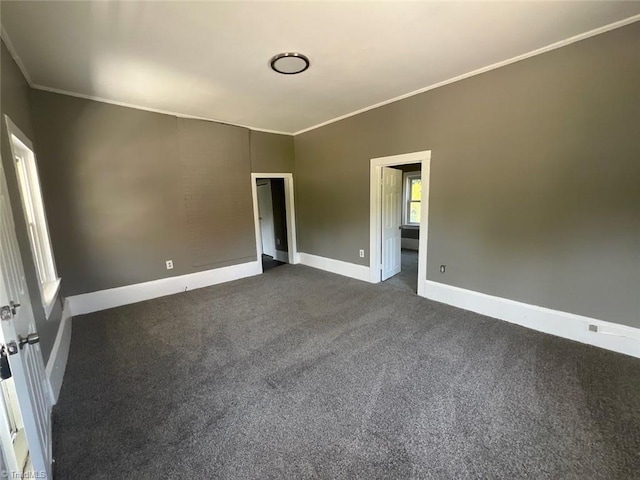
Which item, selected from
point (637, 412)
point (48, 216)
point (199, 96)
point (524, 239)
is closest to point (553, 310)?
point (524, 239)

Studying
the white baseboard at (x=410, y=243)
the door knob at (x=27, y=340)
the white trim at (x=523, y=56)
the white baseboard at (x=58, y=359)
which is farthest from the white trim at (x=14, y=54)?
the white baseboard at (x=410, y=243)

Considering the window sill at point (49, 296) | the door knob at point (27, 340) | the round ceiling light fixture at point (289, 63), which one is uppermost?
the round ceiling light fixture at point (289, 63)

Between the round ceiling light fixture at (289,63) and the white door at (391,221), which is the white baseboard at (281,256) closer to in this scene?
the white door at (391,221)

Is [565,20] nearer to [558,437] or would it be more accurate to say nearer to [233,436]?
[558,437]

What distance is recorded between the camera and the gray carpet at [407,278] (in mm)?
4059

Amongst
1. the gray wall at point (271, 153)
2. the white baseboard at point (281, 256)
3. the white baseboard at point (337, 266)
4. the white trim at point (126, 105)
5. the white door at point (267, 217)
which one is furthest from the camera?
the white door at point (267, 217)

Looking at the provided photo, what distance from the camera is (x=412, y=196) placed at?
21.6ft

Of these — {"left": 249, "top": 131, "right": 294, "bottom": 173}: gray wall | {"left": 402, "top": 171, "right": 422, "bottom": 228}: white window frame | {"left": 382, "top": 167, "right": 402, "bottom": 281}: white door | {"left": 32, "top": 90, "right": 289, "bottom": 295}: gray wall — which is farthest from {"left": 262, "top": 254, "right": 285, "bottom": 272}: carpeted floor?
{"left": 402, "top": 171, "right": 422, "bottom": 228}: white window frame

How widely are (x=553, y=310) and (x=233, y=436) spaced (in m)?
3.02

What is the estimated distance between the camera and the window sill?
7.12 feet

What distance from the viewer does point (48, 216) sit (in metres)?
3.10

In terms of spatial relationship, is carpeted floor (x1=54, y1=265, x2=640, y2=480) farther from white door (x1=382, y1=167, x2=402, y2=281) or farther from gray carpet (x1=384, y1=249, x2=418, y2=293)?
white door (x1=382, y1=167, x2=402, y2=281)

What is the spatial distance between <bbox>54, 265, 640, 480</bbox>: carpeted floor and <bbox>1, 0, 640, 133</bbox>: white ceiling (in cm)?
266

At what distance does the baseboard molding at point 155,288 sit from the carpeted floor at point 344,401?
0.38m
